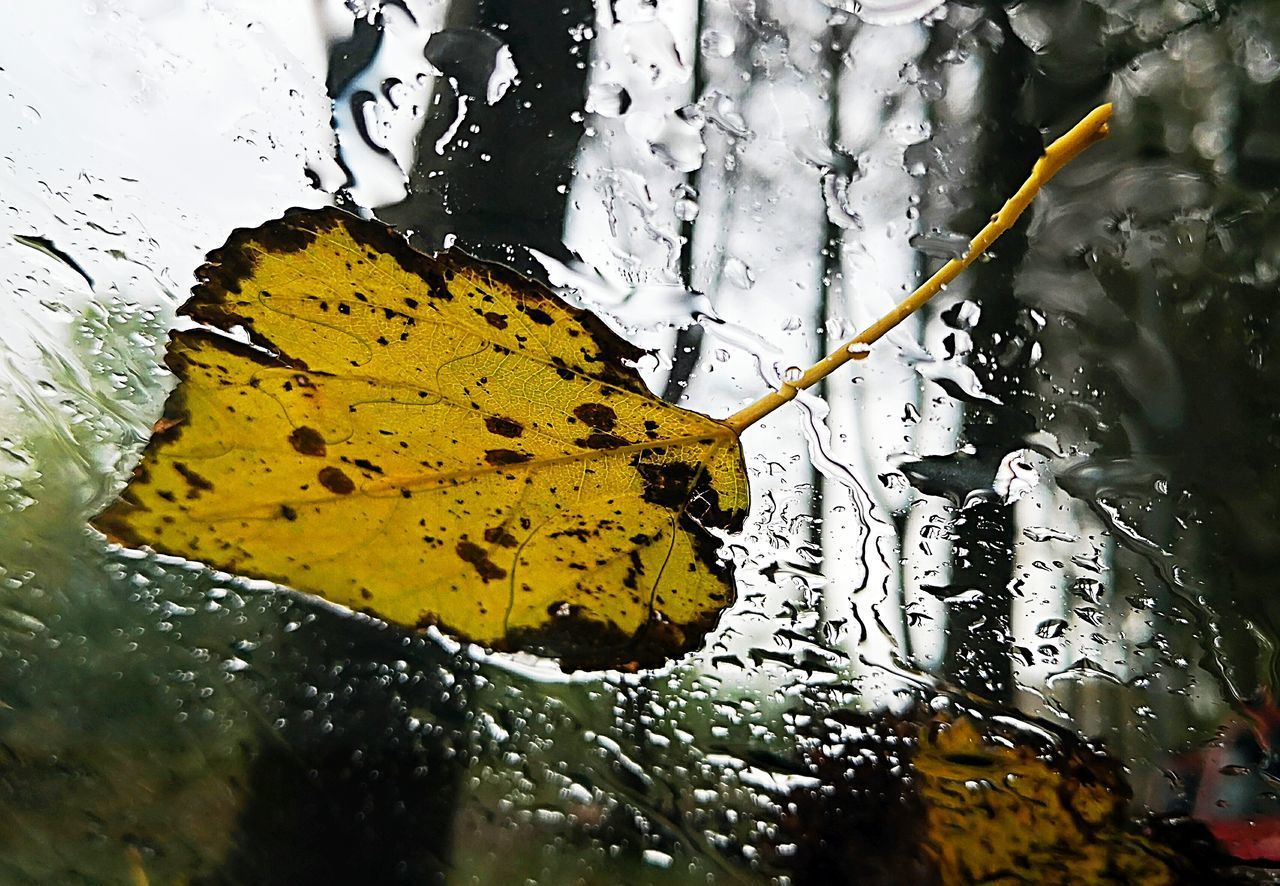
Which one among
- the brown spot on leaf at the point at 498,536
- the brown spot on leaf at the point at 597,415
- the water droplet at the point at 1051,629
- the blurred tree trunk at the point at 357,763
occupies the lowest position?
the blurred tree trunk at the point at 357,763

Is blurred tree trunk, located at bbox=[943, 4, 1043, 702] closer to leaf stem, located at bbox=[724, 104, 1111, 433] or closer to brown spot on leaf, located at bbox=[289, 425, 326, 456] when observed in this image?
leaf stem, located at bbox=[724, 104, 1111, 433]

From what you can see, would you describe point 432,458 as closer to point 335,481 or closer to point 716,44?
point 335,481

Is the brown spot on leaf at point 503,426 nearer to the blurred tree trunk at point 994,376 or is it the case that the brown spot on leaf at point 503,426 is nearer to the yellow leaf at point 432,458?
the yellow leaf at point 432,458

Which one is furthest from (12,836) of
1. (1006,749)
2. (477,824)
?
(1006,749)

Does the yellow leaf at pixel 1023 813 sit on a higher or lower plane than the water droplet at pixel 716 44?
lower

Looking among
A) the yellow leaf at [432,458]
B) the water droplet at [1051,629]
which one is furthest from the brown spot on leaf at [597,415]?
the water droplet at [1051,629]

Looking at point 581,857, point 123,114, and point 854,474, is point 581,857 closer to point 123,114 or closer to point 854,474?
point 854,474
